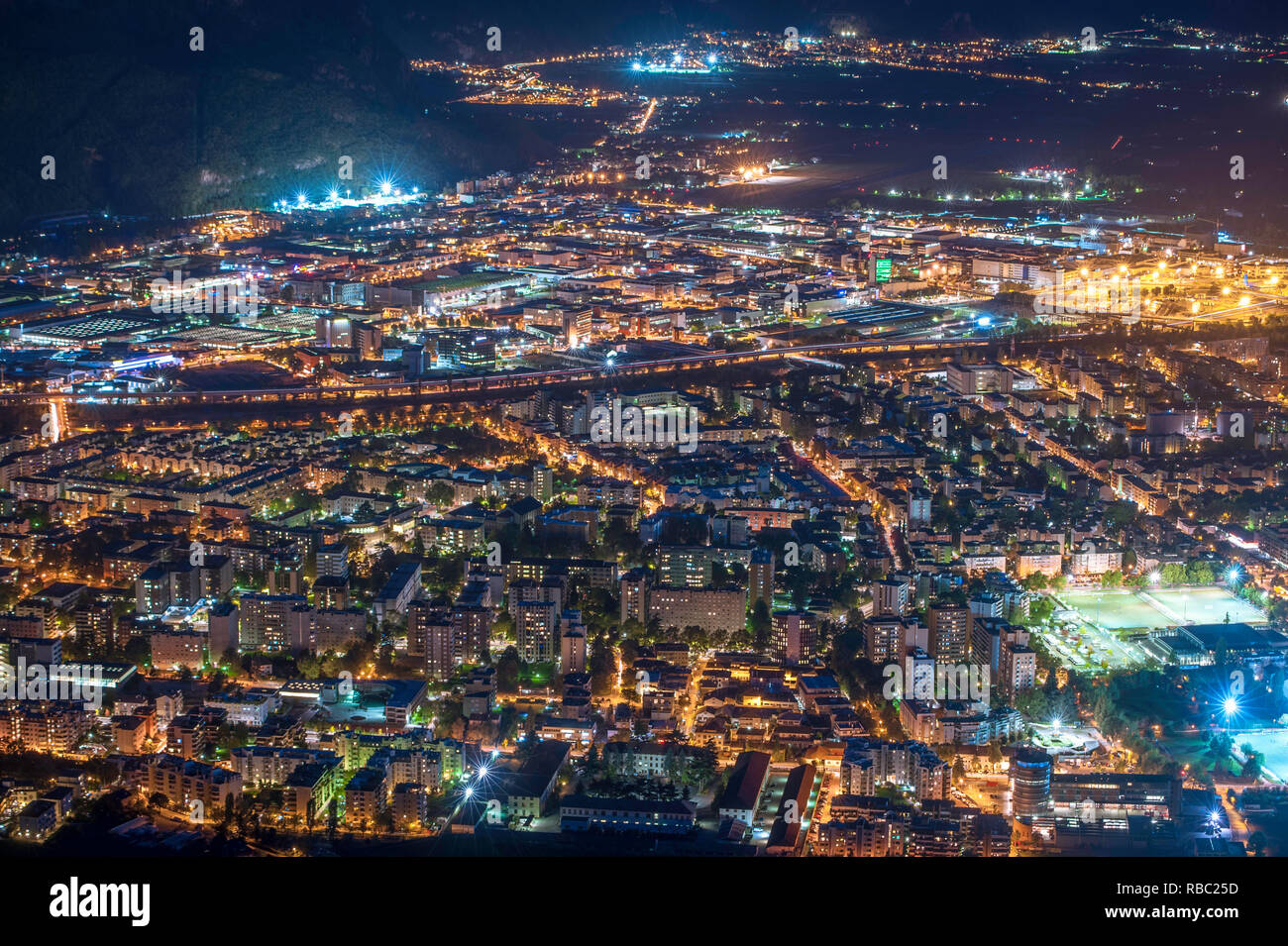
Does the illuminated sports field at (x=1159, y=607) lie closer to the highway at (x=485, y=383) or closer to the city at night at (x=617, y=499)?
Answer: the city at night at (x=617, y=499)

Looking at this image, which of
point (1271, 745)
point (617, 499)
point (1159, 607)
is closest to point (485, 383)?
point (617, 499)

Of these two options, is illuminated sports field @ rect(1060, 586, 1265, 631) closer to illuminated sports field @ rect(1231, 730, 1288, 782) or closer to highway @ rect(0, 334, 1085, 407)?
illuminated sports field @ rect(1231, 730, 1288, 782)

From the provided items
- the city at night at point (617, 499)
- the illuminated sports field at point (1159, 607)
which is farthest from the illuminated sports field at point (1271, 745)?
the illuminated sports field at point (1159, 607)

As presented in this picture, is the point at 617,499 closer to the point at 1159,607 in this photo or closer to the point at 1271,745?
the point at 1159,607

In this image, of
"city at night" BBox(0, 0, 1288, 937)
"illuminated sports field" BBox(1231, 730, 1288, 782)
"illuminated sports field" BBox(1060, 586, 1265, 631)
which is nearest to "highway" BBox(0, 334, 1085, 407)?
"city at night" BBox(0, 0, 1288, 937)

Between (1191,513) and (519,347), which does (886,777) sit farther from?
(519,347)

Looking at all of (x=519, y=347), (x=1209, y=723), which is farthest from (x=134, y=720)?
(x=519, y=347)
